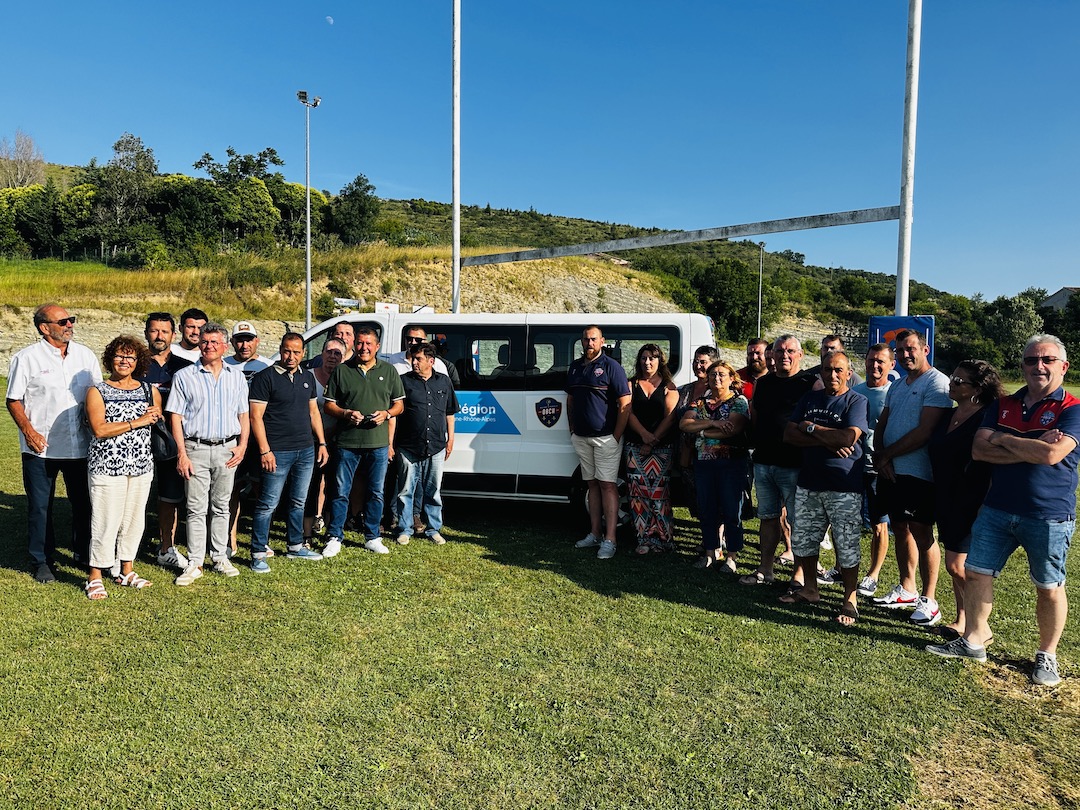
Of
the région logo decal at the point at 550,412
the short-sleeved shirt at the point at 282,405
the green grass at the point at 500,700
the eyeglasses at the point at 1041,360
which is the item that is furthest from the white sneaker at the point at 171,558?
the eyeglasses at the point at 1041,360

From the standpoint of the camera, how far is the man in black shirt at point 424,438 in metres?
5.68

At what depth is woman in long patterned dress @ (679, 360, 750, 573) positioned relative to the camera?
5.18 meters

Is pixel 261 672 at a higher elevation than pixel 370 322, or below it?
below

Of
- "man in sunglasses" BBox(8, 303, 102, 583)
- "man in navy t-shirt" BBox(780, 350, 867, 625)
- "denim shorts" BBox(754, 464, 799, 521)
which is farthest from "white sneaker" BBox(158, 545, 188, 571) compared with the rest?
"man in navy t-shirt" BBox(780, 350, 867, 625)

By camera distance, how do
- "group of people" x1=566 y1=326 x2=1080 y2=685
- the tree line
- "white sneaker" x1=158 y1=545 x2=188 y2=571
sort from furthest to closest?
the tree line, "white sneaker" x1=158 y1=545 x2=188 y2=571, "group of people" x1=566 y1=326 x2=1080 y2=685

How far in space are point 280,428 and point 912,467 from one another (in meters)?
4.34

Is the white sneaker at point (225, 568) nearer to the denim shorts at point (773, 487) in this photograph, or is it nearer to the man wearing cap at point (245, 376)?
the man wearing cap at point (245, 376)

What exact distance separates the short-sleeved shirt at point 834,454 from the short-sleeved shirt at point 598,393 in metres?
1.60

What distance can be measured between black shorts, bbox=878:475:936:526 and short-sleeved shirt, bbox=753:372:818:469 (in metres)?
0.60

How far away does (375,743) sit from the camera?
2902 millimetres

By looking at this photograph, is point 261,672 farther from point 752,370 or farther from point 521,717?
point 752,370

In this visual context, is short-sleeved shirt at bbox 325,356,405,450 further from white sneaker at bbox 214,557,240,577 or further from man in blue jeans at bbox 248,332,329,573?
white sneaker at bbox 214,557,240,577

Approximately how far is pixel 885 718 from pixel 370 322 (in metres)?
Result: 4.94

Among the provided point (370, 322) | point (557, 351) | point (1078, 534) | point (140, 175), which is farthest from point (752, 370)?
point (140, 175)
